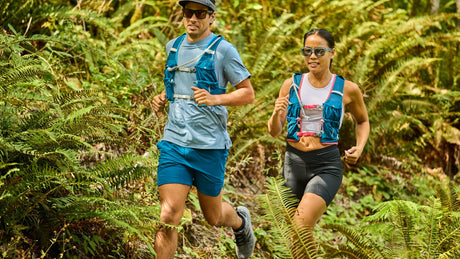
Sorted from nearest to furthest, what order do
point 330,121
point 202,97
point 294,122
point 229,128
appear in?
1. point 202,97
2. point 330,121
3. point 294,122
4. point 229,128

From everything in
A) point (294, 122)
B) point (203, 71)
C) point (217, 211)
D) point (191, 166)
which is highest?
point (203, 71)

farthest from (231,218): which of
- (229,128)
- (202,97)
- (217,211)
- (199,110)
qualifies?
(229,128)

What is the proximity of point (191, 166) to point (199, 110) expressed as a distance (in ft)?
1.21

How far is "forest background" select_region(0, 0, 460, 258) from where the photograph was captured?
3.37 meters

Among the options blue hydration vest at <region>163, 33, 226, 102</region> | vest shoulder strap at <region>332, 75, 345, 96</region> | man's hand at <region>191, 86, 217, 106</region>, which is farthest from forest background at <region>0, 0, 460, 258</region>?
vest shoulder strap at <region>332, 75, 345, 96</region>

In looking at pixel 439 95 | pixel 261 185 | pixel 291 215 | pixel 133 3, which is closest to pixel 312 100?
pixel 291 215

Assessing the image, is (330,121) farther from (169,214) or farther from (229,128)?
(229,128)

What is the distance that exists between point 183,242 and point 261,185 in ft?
7.63

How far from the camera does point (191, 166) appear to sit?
3.53 m

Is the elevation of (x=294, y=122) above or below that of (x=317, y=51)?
below

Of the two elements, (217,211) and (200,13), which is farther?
(217,211)

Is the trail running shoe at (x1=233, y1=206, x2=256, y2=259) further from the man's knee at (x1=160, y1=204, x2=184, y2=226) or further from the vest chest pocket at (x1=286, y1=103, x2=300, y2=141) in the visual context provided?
the man's knee at (x1=160, y1=204, x2=184, y2=226)

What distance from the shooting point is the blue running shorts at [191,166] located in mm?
3506

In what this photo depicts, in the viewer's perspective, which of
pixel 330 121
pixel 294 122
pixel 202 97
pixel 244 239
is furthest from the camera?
pixel 244 239
